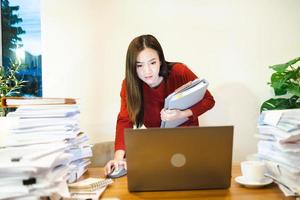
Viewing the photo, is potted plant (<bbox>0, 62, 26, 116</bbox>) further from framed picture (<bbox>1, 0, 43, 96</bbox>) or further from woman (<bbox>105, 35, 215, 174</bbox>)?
woman (<bbox>105, 35, 215, 174</bbox>)

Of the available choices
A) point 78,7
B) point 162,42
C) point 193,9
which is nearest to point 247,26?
point 193,9

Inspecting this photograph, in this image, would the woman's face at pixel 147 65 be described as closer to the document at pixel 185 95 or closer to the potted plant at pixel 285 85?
the document at pixel 185 95

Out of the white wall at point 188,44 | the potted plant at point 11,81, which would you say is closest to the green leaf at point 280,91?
the white wall at point 188,44

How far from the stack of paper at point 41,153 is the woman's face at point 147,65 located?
56 centimetres

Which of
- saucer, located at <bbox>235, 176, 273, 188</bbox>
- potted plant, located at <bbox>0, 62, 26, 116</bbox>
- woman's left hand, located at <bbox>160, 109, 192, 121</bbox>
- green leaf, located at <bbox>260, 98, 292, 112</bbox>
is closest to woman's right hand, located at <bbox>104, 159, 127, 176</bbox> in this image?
woman's left hand, located at <bbox>160, 109, 192, 121</bbox>

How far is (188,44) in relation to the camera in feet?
8.37

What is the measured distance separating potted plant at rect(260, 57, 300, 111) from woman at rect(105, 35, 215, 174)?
2.55 ft

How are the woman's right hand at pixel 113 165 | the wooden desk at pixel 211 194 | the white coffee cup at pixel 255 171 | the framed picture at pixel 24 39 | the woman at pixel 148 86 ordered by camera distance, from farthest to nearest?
the framed picture at pixel 24 39 < the woman at pixel 148 86 < the woman's right hand at pixel 113 165 < the white coffee cup at pixel 255 171 < the wooden desk at pixel 211 194

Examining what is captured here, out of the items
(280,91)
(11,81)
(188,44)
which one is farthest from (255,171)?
(11,81)

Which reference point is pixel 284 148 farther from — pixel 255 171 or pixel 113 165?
pixel 113 165

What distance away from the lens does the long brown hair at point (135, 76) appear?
168 cm

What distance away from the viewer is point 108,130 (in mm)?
2609

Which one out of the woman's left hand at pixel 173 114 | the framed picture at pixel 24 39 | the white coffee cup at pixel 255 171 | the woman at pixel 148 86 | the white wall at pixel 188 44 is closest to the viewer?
the white coffee cup at pixel 255 171

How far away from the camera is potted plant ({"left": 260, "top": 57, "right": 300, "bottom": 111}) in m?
2.14
